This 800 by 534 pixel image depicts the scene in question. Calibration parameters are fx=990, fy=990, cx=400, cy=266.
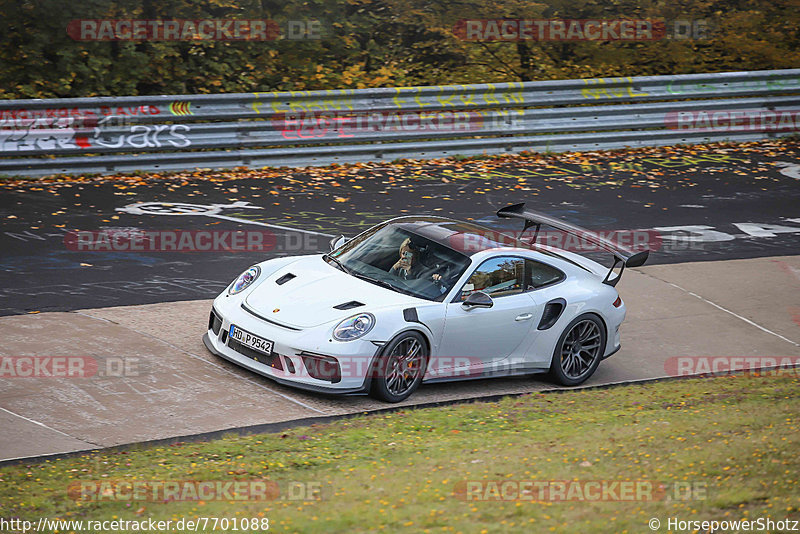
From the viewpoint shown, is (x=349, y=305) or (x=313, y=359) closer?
(x=313, y=359)

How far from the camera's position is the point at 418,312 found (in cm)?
847

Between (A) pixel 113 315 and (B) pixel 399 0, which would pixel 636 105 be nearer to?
(B) pixel 399 0

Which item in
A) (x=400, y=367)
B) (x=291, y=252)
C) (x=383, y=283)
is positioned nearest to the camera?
(x=400, y=367)

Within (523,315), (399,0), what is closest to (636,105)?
(399,0)

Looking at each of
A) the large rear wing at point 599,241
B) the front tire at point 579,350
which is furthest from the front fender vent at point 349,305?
the large rear wing at point 599,241

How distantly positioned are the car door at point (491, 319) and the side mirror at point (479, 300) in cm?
9

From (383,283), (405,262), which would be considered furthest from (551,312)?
(383,283)

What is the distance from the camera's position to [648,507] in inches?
219

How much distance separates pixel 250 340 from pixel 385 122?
373 inches

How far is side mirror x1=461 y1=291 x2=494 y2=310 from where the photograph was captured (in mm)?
8672

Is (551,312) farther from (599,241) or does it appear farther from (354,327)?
(354,327)

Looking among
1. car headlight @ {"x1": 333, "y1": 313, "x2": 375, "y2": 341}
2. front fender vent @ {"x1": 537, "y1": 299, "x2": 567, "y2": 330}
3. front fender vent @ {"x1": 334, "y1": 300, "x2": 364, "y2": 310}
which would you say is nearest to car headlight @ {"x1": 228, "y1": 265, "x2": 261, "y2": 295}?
front fender vent @ {"x1": 334, "y1": 300, "x2": 364, "y2": 310}

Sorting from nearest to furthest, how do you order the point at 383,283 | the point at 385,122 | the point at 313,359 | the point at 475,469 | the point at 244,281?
the point at 475,469
the point at 313,359
the point at 383,283
the point at 244,281
the point at 385,122

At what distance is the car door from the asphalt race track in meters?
0.37
